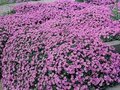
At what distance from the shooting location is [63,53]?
17.1 feet

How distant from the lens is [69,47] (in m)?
5.25

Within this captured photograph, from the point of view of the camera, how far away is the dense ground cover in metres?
4.99

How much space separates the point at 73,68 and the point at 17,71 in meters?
1.24

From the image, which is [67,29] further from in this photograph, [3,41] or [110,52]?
[3,41]

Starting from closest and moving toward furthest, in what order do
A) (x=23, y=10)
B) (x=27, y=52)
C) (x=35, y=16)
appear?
(x=27, y=52)
(x=35, y=16)
(x=23, y=10)

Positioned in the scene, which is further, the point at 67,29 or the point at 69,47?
the point at 67,29

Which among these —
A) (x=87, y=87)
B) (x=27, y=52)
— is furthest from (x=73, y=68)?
(x=27, y=52)

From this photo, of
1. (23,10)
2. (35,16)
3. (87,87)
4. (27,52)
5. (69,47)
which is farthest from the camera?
(23,10)

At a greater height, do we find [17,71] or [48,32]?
[48,32]

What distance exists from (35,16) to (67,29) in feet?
5.72

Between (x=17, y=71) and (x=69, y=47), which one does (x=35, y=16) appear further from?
(x=69, y=47)

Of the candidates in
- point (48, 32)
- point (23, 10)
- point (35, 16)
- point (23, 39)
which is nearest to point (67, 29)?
point (48, 32)

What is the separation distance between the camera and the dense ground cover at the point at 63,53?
499 centimetres

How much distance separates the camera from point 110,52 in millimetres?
5258
